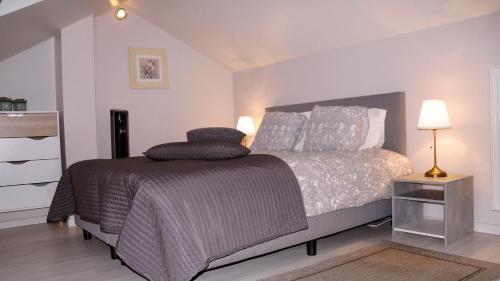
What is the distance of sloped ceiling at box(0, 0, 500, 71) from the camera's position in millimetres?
3283

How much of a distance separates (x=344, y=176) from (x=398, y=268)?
70 cm

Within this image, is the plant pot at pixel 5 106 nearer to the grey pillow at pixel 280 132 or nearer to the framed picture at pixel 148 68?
the framed picture at pixel 148 68

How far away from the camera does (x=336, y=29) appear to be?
12.8 ft

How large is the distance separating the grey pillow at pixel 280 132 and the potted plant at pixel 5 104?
7.93ft

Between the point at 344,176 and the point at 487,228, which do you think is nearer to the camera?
the point at 344,176

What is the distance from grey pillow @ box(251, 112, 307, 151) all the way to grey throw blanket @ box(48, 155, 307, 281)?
116 cm

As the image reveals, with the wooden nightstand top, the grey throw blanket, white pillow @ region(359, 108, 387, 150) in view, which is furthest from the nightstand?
the grey throw blanket

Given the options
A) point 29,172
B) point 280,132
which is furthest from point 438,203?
point 29,172

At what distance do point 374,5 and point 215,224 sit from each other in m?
2.33

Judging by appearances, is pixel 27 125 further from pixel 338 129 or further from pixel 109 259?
pixel 338 129

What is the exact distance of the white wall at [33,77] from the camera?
4398 mm

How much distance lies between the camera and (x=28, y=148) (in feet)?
13.2

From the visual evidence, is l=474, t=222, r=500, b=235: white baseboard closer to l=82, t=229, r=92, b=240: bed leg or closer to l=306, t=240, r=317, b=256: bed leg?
l=306, t=240, r=317, b=256: bed leg

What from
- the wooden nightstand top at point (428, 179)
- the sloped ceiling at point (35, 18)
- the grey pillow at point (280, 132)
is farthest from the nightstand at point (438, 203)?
the sloped ceiling at point (35, 18)
